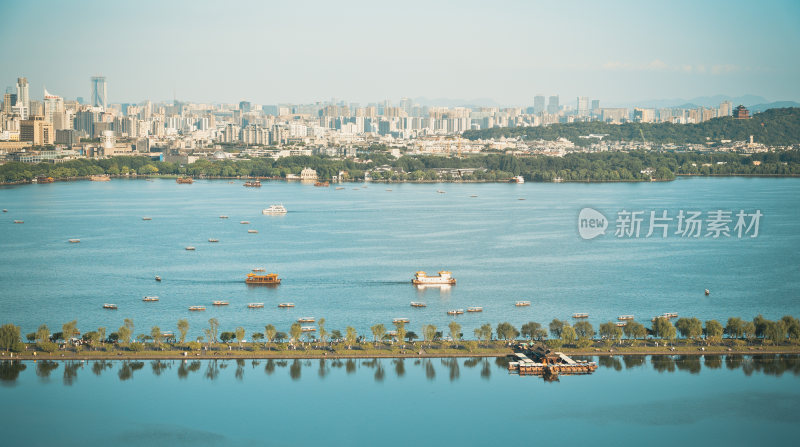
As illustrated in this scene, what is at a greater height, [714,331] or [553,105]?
[553,105]

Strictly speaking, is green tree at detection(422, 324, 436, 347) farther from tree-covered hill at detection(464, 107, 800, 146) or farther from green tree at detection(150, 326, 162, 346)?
tree-covered hill at detection(464, 107, 800, 146)

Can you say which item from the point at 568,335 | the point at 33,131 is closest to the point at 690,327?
the point at 568,335

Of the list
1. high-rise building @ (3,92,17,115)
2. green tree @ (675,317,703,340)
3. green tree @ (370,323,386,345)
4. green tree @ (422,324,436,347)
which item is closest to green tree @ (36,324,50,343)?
green tree @ (370,323,386,345)

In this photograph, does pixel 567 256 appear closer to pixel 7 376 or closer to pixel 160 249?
pixel 160 249

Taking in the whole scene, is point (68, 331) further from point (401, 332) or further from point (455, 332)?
point (455, 332)

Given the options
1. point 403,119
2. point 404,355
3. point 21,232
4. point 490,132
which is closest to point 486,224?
point 21,232

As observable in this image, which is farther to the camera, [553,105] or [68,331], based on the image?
[553,105]
